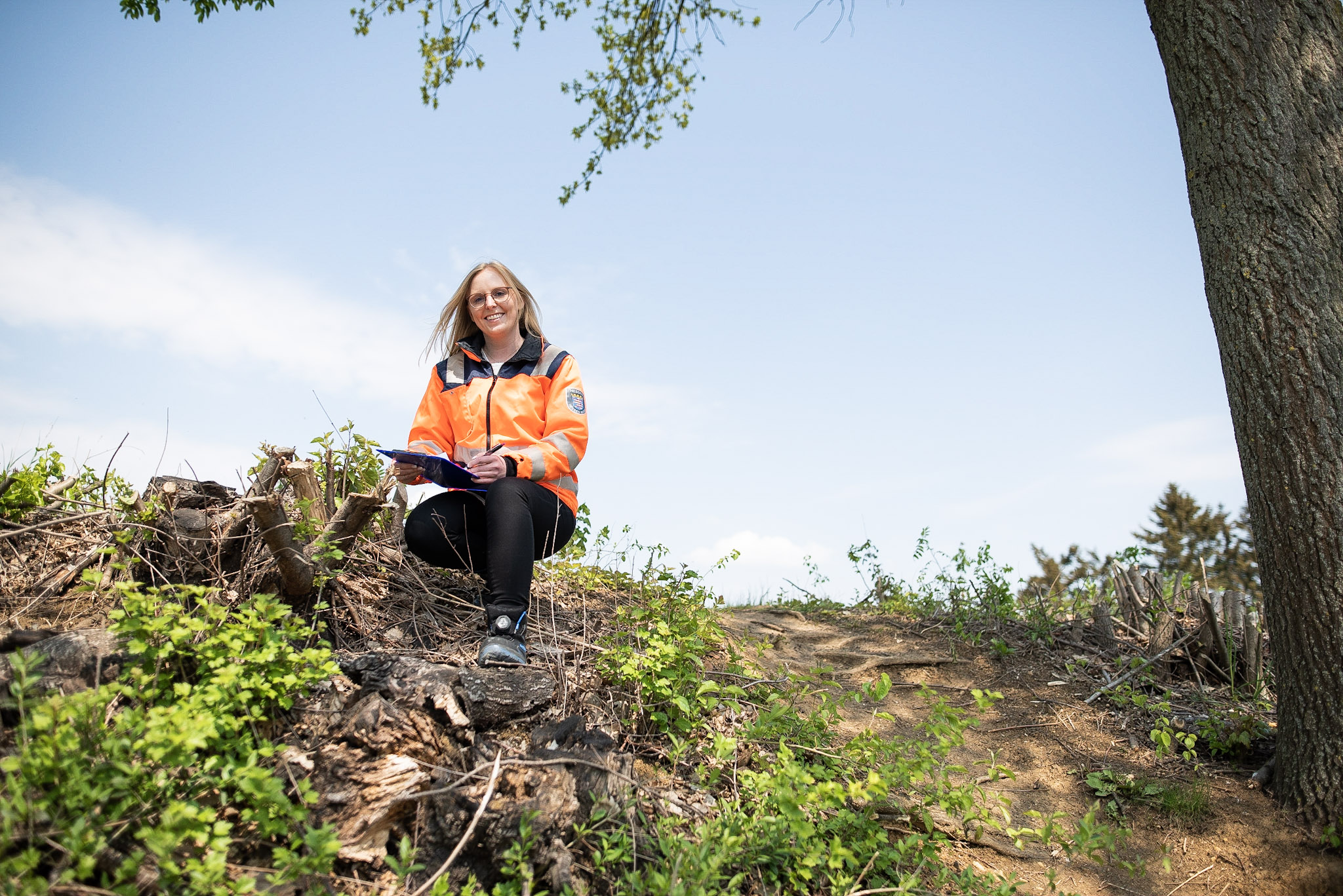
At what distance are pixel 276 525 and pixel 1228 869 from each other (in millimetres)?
4726

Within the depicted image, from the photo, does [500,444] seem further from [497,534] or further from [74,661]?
[74,661]

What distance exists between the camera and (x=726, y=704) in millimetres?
4273

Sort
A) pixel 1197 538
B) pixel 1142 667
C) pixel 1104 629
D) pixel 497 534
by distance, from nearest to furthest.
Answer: pixel 497 534 → pixel 1142 667 → pixel 1104 629 → pixel 1197 538

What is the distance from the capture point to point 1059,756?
4.86 m

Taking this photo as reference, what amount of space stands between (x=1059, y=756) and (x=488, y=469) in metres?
3.78

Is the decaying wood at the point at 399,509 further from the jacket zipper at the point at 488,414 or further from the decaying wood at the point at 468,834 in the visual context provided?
the decaying wood at the point at 468,834

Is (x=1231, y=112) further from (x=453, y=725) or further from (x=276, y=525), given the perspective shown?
(x=276, y=525)

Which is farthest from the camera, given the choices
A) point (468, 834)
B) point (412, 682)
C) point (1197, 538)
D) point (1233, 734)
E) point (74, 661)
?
point (1197, 538)

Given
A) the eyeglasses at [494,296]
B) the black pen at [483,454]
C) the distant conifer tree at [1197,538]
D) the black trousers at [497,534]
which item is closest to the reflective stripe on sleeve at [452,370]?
the eyeglasses at [494,296]

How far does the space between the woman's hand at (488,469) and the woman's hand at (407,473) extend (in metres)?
0.28

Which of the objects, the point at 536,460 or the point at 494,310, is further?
the point at 494,310

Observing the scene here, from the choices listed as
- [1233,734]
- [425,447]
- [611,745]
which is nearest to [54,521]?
[425,447]

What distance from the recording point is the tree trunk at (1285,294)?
13.0 feet

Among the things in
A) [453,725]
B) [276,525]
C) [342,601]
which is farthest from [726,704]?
[276,525]
